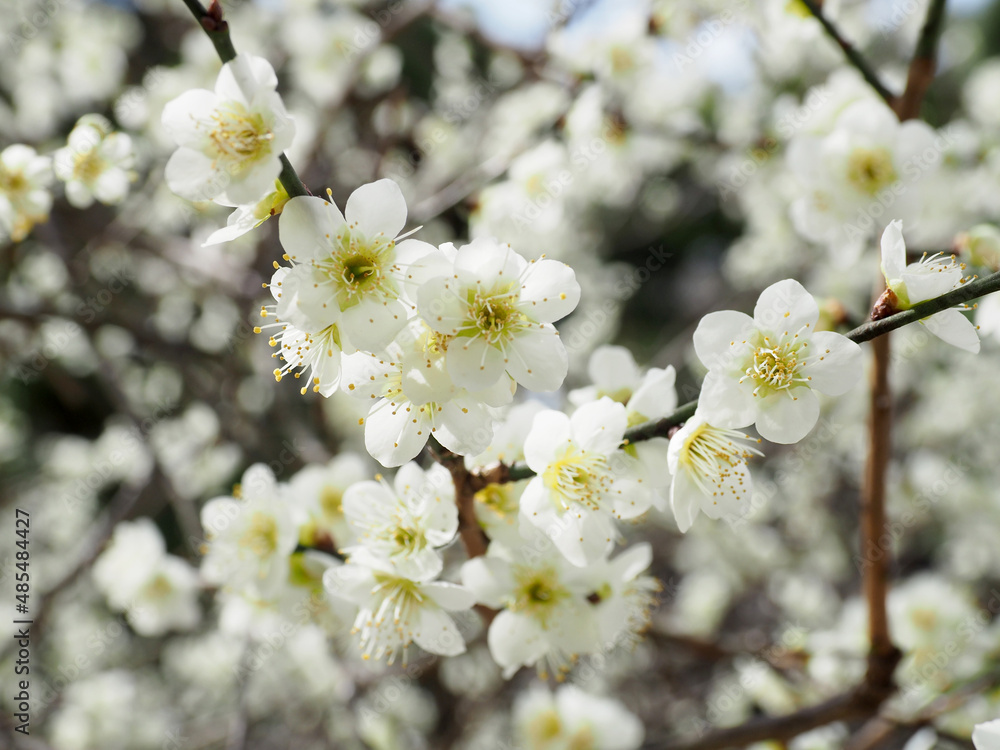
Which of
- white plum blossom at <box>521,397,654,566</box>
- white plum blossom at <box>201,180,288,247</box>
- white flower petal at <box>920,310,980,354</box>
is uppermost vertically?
white plum blossom at <box>201,180,288,247</box>

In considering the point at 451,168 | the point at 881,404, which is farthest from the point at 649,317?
the point at 881,404

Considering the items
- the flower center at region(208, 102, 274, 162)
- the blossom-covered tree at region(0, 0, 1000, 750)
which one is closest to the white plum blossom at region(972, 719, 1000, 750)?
the blossom-covered tree at region(0, 0, 1000, 750)

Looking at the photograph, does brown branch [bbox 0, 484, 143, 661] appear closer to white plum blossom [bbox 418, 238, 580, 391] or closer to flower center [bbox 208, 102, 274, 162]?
flower center [bbox 208, 102, 274, 162]

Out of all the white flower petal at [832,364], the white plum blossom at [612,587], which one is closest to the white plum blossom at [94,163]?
the white plum blossom at [612,587]

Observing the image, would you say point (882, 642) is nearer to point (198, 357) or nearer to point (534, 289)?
point (534, 289)

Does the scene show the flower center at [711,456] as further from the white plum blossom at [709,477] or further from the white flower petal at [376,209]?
the white flower petal at [376,209]

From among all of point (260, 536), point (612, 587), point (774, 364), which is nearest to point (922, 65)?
point (774, 364)

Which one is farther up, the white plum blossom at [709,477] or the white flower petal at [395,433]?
the white flower petal at [395,433]
